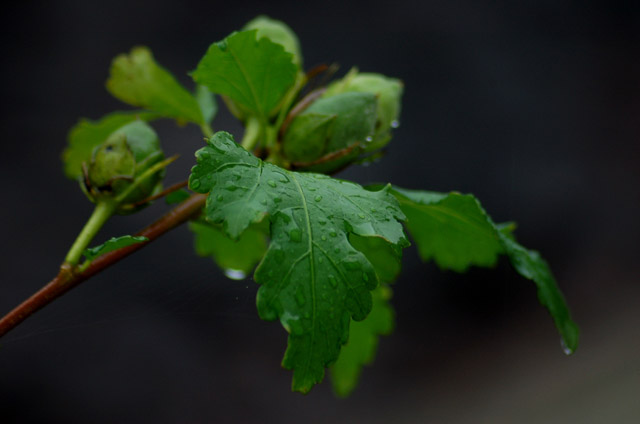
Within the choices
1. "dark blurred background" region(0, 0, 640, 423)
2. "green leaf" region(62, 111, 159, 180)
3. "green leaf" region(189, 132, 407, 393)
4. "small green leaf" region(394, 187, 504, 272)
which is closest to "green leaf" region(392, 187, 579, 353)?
"small green leaf" region(394, 187, 504, 272)

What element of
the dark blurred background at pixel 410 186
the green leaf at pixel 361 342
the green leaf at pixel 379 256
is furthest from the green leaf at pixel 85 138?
the dark blurred background at pixel 410 186

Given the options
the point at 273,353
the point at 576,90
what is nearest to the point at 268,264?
the point at 273,353

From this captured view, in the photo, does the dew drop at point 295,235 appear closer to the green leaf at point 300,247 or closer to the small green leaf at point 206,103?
the green leaf at point 300,247

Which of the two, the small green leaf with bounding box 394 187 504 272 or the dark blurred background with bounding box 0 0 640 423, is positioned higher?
the small green leaf with bounding box 394 187 504 272

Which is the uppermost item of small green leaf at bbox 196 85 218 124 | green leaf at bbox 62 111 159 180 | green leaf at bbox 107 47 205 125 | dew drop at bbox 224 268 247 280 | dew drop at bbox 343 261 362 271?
green leaf at bbox 107 47 205 125

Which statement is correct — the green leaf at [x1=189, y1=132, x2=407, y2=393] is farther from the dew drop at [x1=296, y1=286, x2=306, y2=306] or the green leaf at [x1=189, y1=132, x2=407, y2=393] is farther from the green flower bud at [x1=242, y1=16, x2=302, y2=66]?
the green flower bud at [x1=242, y1=16, x2=302, y2=66]
